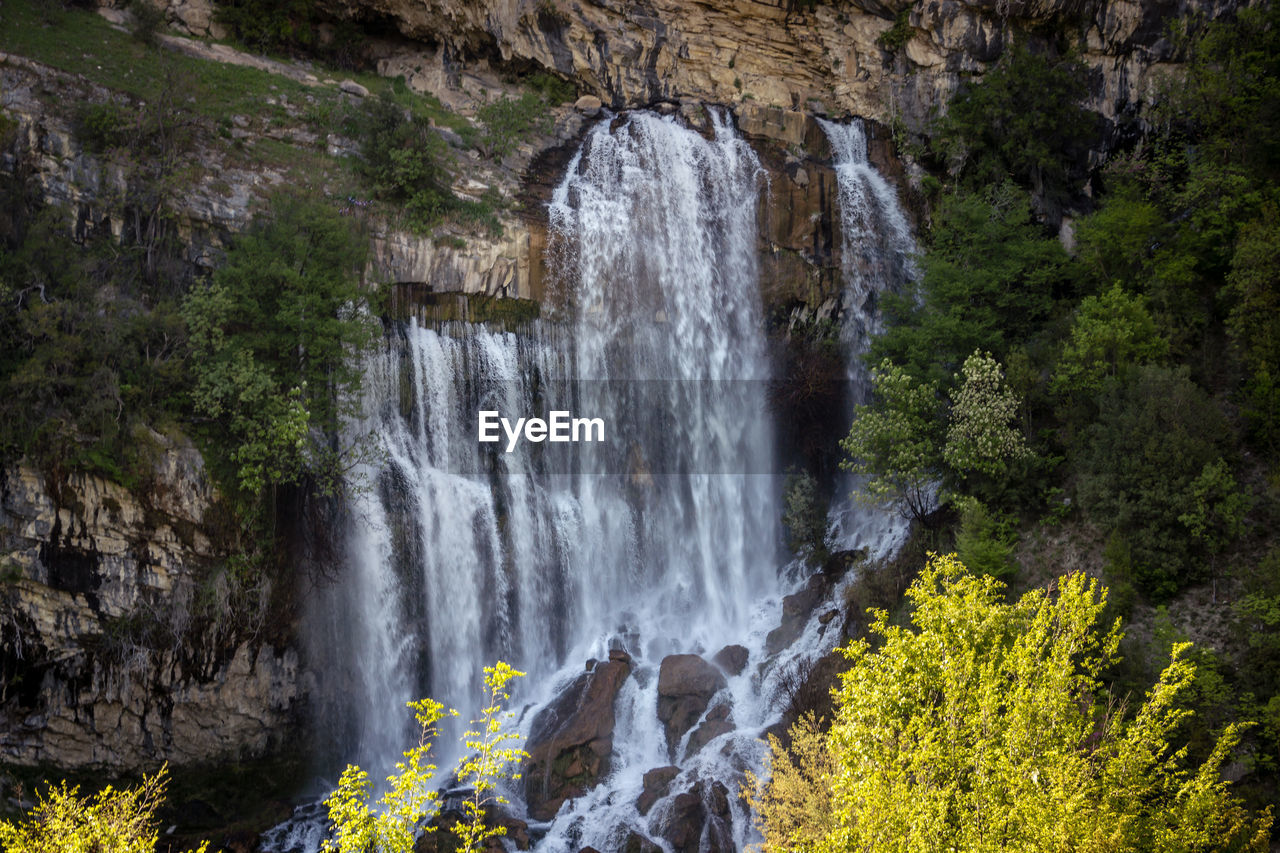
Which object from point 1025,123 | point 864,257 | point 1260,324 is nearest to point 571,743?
point 1260,324

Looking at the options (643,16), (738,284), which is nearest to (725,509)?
(738,284)

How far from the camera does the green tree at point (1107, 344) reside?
24.9 metres

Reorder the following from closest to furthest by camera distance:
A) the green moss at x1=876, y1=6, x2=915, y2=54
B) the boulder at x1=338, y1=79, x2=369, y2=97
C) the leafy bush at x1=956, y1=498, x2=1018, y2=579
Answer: the leafy bush at x1=956, y1=498, x2=1018, y2=579, the boulder at x1=338, y1=79, x2=369, y2=97, the green moss at x1=876, y1=6, x2=915, y2=54

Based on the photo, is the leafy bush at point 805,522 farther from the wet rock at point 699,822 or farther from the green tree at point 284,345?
the green tree at point 284,345

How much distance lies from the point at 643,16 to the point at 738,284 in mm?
13707

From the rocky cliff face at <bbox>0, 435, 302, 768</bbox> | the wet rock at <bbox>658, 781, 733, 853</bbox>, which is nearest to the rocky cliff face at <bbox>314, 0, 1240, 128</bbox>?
the rocky cliff face at <bbox>0, 435, 302, 768</bbox>

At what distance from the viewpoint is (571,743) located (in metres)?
23.5

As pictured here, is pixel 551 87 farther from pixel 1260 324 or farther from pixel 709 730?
pixel 1260 324

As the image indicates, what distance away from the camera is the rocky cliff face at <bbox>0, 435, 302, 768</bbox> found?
2156cm

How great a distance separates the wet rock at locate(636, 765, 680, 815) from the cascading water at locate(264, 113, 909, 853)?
9.2 inches

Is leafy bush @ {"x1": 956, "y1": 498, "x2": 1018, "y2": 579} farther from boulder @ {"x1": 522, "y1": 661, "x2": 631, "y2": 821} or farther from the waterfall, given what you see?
boulder @ {"x1": 522, "y1": 661, "x2": 631, "y2": 821}

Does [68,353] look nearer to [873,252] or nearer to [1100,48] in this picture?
[873,252]

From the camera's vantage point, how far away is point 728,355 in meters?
32.8

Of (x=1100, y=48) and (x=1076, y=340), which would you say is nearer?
(x=1076, y=340)
